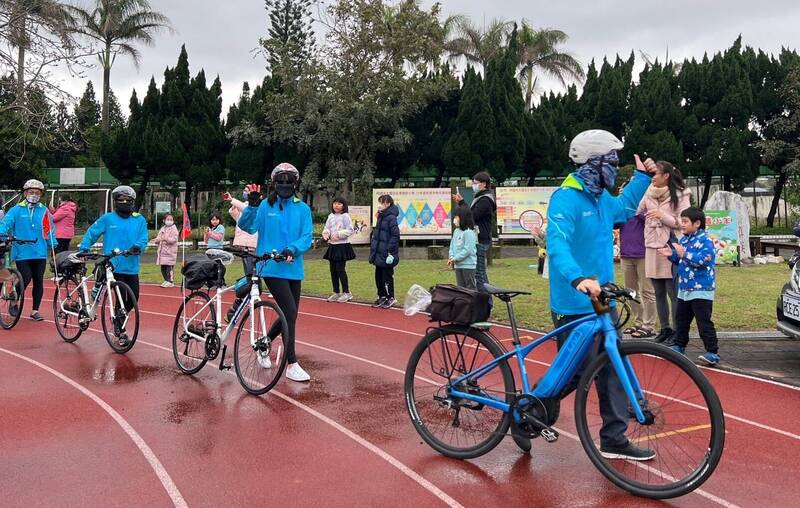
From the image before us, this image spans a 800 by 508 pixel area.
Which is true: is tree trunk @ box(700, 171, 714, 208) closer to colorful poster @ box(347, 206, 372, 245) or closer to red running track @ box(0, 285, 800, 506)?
colorful poster @ box(347, 206, 372, 245)

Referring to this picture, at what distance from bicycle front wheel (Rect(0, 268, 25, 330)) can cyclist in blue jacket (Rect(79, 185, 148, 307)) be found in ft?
7.25

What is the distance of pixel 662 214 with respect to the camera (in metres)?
7.15

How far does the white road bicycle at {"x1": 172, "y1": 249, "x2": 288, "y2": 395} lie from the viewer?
5852 mm

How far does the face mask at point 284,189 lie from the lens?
613cm

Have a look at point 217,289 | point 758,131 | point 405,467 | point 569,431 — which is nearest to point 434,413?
point 405,467

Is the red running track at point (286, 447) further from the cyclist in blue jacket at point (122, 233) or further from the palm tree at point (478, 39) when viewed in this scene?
the palm tree at point (478, 39)

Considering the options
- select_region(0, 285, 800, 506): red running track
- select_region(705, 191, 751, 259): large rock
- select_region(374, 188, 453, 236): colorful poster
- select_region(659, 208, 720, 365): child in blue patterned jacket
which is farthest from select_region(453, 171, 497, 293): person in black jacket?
select_region(374, 188, 453, 236): colorful poster

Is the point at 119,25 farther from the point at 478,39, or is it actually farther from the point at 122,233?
the point at 122,233

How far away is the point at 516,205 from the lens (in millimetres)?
23797

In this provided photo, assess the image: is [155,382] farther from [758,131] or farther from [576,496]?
[758,131]

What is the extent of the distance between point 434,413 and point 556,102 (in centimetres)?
3060

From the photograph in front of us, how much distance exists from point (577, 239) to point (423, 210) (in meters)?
20.1

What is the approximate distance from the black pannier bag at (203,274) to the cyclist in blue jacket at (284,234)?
1.54 feet

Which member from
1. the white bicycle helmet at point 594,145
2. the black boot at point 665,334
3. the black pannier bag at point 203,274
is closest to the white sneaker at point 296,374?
the black pannier bag at point 203,274
